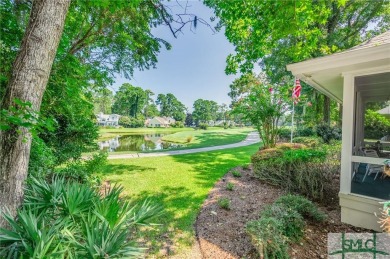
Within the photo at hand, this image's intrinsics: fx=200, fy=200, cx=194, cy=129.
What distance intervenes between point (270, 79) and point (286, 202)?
49.6 ft

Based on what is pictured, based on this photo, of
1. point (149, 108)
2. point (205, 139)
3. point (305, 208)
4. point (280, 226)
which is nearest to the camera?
point (280, 226)

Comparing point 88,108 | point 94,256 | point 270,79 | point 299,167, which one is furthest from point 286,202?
point 270,79

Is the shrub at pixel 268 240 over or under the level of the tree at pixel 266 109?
under

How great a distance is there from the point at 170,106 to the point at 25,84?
260ft

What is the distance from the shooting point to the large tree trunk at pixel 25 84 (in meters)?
2.26

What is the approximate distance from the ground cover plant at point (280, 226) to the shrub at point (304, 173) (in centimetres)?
125

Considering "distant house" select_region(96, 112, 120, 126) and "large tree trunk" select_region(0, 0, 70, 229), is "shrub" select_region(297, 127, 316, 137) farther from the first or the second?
"distant house" select_region(96, 112, 120, 126)

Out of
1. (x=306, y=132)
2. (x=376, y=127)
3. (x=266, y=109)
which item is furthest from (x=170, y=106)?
(x=266, y=109)

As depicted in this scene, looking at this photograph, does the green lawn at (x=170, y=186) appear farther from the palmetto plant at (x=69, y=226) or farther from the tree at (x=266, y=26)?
the tree at (x=266, y=26)

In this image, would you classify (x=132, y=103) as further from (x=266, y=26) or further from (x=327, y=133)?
(x=266, y=26)

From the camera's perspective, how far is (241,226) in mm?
3738

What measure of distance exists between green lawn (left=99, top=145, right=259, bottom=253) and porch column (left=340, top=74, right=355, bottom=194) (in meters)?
3.09

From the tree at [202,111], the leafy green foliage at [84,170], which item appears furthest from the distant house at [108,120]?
the leafy green foliage at [84,170]

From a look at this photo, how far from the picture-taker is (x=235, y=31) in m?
5.55
